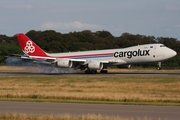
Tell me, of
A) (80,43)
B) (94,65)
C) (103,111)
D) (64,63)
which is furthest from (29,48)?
(80,43)

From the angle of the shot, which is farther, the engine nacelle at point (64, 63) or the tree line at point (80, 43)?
the tree line at point (80, 43)

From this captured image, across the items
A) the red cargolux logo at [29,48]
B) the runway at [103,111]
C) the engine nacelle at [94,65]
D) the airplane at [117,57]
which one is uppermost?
the red cargolux logo at [29,48]

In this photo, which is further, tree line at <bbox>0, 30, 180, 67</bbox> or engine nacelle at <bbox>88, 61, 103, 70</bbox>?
tree line at <bbox>0, 30, 180, 67</bbox>

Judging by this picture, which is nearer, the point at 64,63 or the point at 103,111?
the point at 103,111

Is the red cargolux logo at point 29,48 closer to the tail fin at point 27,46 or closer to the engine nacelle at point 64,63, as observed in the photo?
the tail fin at point 27,46

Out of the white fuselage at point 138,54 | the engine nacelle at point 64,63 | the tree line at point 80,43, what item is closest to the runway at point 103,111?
the white fuselage at point 138,54

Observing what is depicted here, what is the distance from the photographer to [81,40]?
137875mm

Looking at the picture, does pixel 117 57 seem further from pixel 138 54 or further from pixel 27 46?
pixel 27 46

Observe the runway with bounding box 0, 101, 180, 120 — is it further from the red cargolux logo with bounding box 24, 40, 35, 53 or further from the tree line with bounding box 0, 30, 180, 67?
the tree line with bounding box 0, 30, 180, 67

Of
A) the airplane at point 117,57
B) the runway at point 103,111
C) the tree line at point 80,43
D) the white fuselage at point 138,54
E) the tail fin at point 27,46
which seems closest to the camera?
the runway at point 103,111

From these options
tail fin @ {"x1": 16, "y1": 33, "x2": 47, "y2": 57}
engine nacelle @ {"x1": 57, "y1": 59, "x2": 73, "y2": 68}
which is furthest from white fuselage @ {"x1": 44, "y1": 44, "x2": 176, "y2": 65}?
tail fin @ {"x1": 16, "y1": 33, "x2": 47, "y2": 57}

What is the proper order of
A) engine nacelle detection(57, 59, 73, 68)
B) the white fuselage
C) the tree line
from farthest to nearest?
the tree line → engine nacelle detection(57, 59, 73, 68) → the white fuselage

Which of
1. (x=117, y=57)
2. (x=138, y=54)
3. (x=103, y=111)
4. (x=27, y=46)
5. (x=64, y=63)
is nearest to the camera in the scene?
(x=103, y=111)

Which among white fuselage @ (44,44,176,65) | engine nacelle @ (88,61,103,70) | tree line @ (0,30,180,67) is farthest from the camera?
tree line @ (0,30,180,67)
